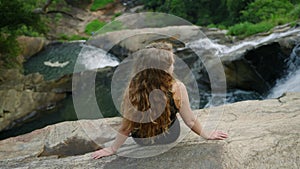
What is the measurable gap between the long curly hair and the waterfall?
5861 mm

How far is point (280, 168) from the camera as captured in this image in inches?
80.5

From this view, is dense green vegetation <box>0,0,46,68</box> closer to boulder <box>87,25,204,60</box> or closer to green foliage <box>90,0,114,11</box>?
boulder <box>87,25,204,60</box>

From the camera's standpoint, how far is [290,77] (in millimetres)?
7605

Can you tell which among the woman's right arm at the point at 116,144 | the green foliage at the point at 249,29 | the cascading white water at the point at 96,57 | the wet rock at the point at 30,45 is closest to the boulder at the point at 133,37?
the cascading white water at the point at 96,57

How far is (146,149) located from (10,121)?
7.27m

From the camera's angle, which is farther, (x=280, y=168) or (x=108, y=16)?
(x=108, y=16)

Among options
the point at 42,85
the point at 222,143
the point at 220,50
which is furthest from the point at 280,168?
the point at 42,85

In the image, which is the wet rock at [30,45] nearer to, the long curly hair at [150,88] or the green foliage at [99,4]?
the green foliage at [99,4]

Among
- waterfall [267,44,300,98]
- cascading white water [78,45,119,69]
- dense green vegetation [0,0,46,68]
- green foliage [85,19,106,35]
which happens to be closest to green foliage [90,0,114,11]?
green foliage [85,19,106,35]

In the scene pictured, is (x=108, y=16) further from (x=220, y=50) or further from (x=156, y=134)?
(x=156, y=134)

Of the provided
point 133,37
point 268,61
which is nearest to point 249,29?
point 268,61

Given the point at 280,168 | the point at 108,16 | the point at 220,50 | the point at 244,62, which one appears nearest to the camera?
the point at 280,168

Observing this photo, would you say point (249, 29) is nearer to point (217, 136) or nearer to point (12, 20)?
point (12, 20)

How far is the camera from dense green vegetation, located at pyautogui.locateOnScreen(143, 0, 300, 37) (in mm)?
11540
